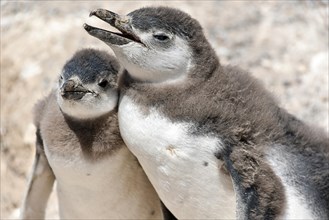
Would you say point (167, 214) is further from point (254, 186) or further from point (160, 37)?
point (160, 37)

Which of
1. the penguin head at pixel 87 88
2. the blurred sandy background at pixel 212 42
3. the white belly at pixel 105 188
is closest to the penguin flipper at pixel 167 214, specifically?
the white belly at pixel 105 188

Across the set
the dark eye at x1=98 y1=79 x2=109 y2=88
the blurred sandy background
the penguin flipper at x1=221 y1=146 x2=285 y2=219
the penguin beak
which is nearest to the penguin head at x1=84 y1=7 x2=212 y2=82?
the penguin beak

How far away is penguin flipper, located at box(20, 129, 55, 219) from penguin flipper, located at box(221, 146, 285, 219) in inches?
23.2

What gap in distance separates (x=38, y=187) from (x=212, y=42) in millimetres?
993

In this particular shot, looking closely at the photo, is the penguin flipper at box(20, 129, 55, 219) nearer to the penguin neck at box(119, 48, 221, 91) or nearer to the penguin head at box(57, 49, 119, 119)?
the penguin head at box(57, 49, 119, 119)

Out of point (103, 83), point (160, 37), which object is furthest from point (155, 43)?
point (103, 83)

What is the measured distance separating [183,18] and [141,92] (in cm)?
18

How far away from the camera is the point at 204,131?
176 cm

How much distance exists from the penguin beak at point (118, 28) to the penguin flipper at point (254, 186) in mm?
315

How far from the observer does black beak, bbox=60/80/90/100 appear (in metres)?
1.83

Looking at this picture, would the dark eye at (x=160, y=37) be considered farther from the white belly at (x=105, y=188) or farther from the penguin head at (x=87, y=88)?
the white belly at (x=105, y=188)

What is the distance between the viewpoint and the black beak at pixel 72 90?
1834 mm

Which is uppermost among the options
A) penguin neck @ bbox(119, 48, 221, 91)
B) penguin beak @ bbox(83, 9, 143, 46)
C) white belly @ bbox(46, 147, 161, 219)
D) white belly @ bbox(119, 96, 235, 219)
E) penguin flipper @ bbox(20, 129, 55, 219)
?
penguin beak @ bbox(83, 9, 143, 46)

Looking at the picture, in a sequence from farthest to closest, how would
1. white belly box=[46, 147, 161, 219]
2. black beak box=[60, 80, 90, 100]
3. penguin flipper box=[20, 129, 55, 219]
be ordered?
penguin flipper box=[20, 129, 55, 219] → white belly box=[46, 147, 161, 219] → black beak box=[60, 80, 90, 100]
